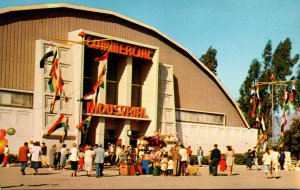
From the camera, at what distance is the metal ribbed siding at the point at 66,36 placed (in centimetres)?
3612

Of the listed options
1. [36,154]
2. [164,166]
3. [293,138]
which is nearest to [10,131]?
[36,154]

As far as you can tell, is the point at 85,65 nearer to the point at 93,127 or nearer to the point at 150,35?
the point at 93,127

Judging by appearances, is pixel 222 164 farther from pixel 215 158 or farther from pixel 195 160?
pixel 195 160

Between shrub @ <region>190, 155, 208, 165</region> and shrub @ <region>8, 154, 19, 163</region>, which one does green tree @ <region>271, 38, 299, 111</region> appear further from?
shrub @ <region>8, 154, 19, 163</region>

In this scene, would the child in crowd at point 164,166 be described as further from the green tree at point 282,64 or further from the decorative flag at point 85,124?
the green tree at point 282,64

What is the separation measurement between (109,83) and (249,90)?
106 ft

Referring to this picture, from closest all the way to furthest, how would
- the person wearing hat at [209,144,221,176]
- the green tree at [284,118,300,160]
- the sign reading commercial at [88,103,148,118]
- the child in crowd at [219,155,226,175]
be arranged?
the person wearing hat at [209,144,221,176], the child in crowd at [219,155,226,175], the sign reading commercial at [88,103,148,118], the green tree at [284,118,300,160]

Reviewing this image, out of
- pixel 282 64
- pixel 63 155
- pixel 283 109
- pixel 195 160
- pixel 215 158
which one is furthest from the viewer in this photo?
pixel 282 64

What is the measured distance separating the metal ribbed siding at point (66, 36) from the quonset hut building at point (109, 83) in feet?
0.25

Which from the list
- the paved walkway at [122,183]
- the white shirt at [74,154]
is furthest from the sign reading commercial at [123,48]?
the paved walkway at [122,183]

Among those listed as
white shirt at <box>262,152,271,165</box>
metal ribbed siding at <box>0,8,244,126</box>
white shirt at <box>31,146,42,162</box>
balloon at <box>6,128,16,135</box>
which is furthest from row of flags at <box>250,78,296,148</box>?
white shirt at <box>31,146,42,162</box>

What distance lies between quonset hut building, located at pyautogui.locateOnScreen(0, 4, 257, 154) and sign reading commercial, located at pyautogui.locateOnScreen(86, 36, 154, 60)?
80 millimetres

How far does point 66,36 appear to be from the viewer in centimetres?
3897

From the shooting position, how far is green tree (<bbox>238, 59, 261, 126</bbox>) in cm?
6794
